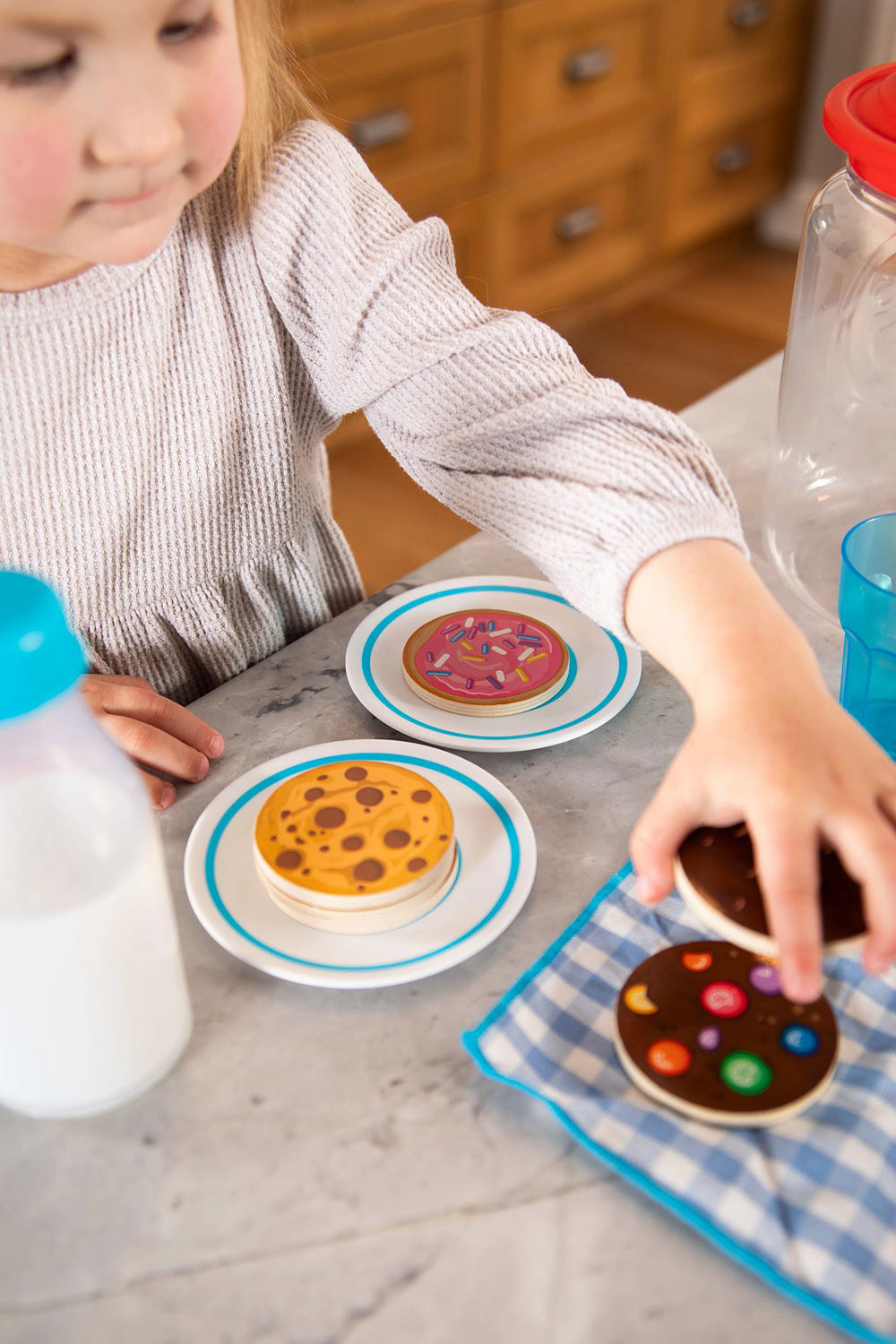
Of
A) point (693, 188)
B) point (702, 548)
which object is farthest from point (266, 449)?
point (693, 188)

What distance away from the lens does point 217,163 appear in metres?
0.59

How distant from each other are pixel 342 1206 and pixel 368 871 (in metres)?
0.14

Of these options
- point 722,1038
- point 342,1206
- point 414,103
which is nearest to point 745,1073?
point 722,1038

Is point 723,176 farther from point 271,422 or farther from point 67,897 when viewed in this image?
point 67,897

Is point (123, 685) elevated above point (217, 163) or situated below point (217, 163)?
below

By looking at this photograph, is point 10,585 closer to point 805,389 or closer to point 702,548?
point 702,548

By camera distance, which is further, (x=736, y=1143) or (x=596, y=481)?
(x=596, y=481)

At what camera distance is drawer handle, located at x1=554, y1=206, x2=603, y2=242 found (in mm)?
2559

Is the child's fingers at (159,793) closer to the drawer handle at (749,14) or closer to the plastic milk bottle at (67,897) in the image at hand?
the plastic milk bottle at (67,897)

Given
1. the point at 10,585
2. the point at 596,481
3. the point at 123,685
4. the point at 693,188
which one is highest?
the point at 10,585

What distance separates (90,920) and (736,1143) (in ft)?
0.80

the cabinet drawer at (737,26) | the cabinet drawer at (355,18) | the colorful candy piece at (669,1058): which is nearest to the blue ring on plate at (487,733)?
the colorful candy piece at (669,1058)

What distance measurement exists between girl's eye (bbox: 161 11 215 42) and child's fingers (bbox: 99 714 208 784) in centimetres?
32

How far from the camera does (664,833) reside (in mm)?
499
